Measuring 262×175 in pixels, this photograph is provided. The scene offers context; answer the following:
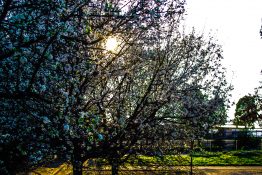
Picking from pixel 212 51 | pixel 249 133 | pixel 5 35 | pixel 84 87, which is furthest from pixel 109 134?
pixel 249 133

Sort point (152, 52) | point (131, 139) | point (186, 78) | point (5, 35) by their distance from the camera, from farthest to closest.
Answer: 1. point (186, 78)
2. point (152, 52)
3. point (131, 139)
4. point (5, 35)

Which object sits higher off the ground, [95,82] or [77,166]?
[95,82]

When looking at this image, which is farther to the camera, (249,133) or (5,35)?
(249,133)

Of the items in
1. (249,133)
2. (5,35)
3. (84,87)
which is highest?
(5,35)

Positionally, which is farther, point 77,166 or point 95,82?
point 95,82

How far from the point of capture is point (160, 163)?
930cm

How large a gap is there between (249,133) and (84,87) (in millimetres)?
27753

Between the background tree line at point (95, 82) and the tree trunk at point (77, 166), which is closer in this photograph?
the background tree line at point (95, 82)

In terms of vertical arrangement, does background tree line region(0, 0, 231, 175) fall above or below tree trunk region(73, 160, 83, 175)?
above

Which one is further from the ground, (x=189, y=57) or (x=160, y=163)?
(x=189, y=57)

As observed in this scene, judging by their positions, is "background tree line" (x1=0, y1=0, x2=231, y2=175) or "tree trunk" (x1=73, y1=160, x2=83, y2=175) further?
"tree trunk" (x1=73, y1=160, x2=83, y2=175)

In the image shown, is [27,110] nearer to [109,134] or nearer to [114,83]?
[109,134]

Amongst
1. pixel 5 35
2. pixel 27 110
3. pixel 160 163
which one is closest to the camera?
pixel 5 35

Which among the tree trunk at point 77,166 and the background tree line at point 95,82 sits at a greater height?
the background tree line at point 95,82
